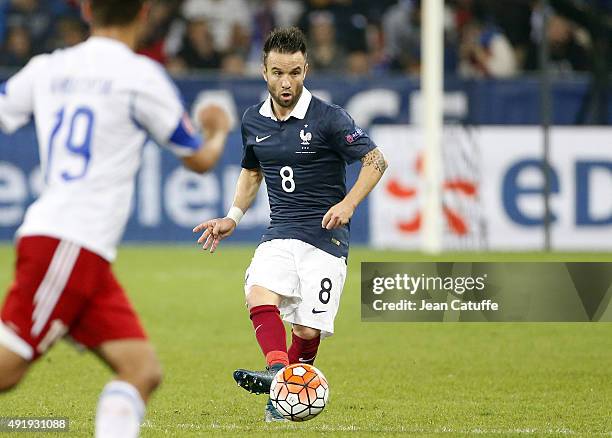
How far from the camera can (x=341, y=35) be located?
64.8 ft

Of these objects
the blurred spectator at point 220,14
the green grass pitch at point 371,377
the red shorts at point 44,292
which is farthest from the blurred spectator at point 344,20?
the red shorts at point 44,292

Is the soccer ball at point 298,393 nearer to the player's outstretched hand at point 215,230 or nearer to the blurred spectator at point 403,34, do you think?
the player's outstretched hand at point 215,230

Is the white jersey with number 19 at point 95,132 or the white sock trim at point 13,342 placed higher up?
the white jersey with number 19 at point 95,132

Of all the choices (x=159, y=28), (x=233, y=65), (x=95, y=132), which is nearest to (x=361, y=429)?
(x=95, y=132)

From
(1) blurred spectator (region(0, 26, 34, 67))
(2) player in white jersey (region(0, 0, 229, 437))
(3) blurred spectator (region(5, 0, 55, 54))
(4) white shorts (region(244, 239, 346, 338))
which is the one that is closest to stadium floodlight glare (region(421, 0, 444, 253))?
(3) blurred spectator (region(5, 0, 55, 54))

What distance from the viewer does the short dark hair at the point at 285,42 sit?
7172mm

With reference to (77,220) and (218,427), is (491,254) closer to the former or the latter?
(218,427)

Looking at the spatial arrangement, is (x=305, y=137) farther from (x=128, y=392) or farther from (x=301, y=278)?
(x=128, y=392)

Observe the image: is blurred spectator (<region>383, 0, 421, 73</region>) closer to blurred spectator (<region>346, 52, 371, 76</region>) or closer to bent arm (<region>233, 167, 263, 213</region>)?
blurred spectator (<region>346, 52, 371, 76</region>)

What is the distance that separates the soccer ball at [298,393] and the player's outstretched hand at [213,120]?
6.44 ft

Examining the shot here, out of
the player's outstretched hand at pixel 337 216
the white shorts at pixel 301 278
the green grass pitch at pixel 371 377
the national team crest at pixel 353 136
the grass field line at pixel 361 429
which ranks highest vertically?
the national team crest at pixel 353 136

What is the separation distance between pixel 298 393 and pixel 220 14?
47.6ft

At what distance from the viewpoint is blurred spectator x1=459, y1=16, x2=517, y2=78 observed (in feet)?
63.3

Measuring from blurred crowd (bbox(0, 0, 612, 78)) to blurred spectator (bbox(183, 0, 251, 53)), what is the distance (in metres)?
0.02
